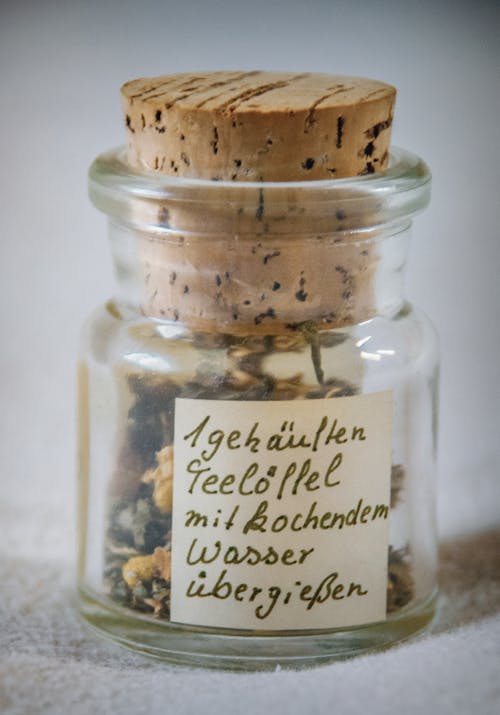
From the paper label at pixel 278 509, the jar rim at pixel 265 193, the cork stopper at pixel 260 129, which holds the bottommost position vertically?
the paper label at pixel 278 509

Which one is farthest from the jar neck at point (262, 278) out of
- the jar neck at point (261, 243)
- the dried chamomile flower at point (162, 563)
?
the dried chamomile flower at point (162, 563)

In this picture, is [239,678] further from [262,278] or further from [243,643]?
[262,278]

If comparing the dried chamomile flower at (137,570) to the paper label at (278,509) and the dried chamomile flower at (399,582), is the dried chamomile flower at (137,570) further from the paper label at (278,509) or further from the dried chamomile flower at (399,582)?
the dried chamomile flower at (399,582)

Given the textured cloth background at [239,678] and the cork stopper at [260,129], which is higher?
the cork stopper at [260,129]

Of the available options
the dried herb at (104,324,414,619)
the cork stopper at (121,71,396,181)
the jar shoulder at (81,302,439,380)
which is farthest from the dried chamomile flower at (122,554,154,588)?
the cork stopper at (121,71,396,181)

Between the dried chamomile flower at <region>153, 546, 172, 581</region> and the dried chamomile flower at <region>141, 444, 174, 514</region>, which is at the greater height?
the dried chamomile flower at <region>141, 444, 174, 514</region>

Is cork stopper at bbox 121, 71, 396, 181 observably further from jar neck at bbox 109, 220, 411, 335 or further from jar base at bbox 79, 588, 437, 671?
jar base at bbox 79, 588, 437, 671

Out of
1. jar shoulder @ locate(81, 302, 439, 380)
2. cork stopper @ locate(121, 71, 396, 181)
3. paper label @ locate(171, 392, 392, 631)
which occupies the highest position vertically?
cork stopper @ locate(121, 71, 396, 181)

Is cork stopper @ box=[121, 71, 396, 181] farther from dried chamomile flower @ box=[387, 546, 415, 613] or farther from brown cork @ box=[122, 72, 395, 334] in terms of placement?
dried chamomile flower @ box=[387, 546, 415, 613]
